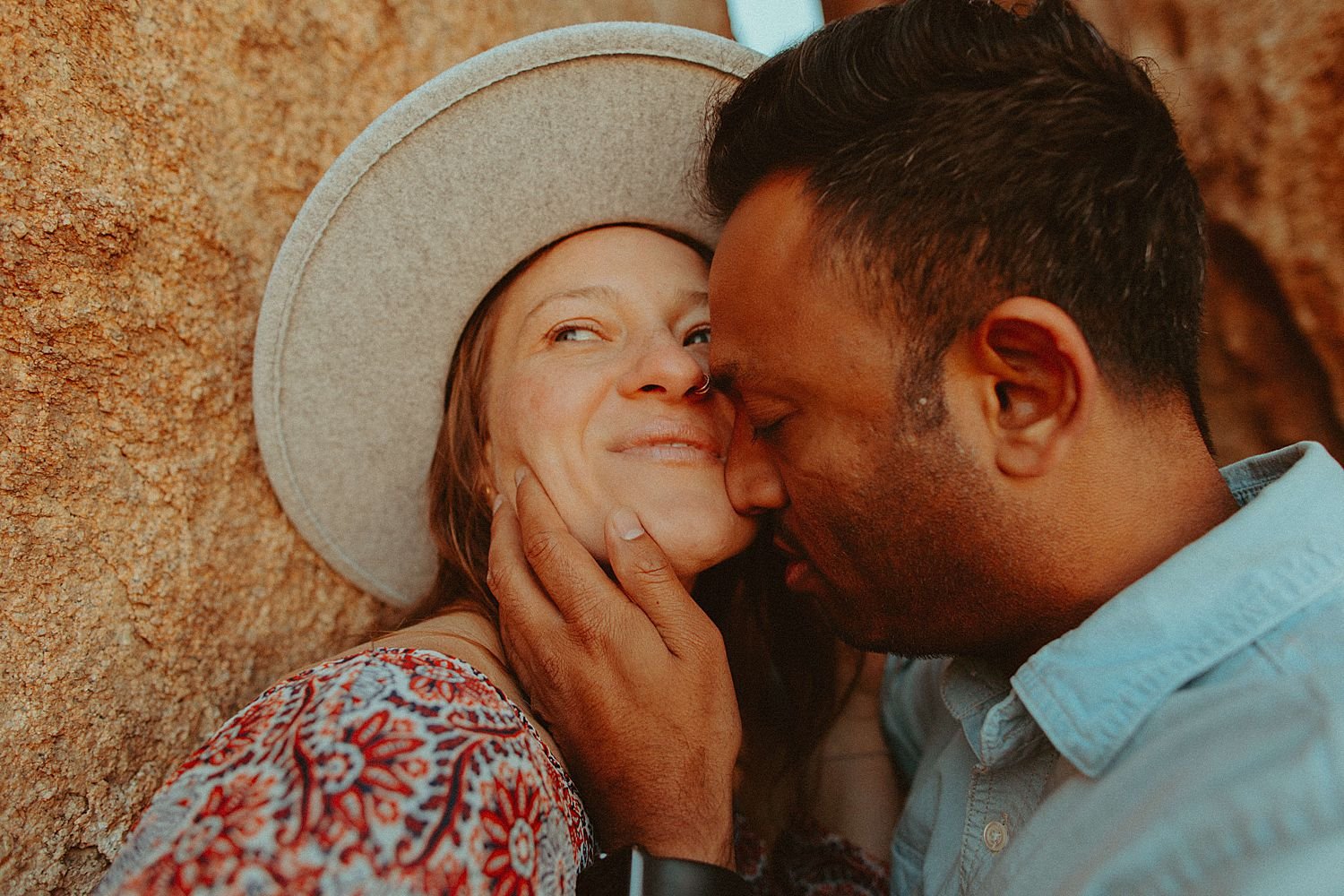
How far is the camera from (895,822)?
2.25 meters

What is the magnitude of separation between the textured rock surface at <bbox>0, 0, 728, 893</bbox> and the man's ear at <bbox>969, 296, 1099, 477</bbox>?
1583 mm

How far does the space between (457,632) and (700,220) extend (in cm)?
111

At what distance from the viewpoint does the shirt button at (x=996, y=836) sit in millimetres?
1475

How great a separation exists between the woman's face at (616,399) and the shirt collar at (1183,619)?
705 millimetres

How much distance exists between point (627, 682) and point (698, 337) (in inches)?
33.0

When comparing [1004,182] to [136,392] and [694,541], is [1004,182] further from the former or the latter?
[136,392]

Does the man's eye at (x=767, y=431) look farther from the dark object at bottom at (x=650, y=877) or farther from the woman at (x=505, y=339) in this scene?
the dark object at bottom at (x=650, y=877)

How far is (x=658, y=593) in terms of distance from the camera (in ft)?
5.16

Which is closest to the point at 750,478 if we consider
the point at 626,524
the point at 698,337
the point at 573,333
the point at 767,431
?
the point at 767,431

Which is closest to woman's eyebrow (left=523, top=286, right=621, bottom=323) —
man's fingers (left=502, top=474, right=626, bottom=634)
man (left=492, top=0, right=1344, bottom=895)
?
man (left=492, top=0, right=1344, bottom=895)

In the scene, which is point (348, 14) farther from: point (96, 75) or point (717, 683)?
point (717, 683)

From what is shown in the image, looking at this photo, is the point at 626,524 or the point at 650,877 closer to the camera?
the point at 650,877

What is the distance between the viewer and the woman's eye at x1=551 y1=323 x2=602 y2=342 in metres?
1.84

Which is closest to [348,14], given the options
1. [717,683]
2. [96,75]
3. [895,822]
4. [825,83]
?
[96,75]
